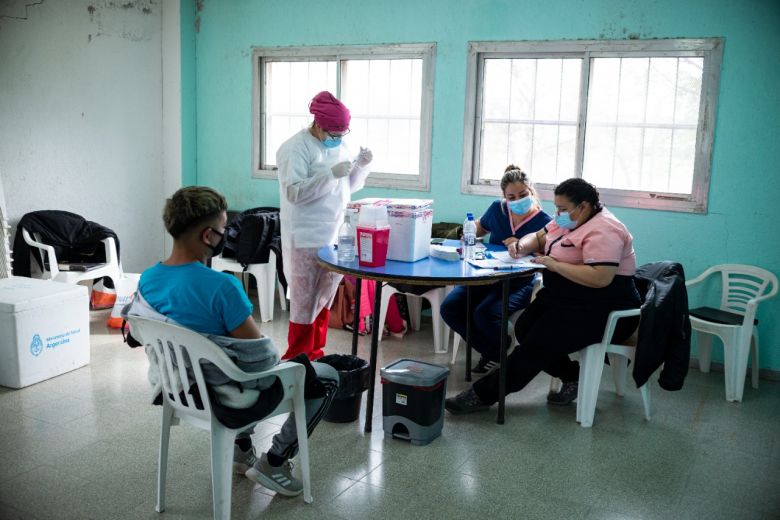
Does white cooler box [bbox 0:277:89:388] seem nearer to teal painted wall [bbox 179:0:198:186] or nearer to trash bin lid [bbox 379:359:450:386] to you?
trash bin lid [bbox 379:359:450:386]

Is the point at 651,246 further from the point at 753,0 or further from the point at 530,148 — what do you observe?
the point at 753,0

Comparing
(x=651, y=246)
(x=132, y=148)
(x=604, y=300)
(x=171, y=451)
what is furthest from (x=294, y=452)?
(x=132, y=148)

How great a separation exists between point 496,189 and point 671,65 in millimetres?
1330

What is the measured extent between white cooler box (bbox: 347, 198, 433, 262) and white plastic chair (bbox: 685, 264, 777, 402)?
5.71 feet

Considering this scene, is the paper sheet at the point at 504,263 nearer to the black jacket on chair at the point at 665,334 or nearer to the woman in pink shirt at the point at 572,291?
the woman in pink shirt at the point at 572,291

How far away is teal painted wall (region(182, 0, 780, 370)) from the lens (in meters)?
4.20

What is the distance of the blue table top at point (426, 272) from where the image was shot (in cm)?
314

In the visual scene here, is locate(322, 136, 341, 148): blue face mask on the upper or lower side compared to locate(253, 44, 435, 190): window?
lower

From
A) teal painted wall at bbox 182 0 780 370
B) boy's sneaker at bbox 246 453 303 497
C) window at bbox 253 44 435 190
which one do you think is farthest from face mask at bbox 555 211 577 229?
window at bbox 253 44 435 190

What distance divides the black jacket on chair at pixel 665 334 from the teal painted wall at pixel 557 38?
3.68 feet

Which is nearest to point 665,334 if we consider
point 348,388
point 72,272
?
point 348,388

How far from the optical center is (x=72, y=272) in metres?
4.81

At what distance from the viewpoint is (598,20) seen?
4547 millimetres

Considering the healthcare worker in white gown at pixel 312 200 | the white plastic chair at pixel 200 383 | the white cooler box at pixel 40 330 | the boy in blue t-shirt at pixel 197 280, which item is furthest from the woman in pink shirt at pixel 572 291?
the white cooler box at pixel 40 330
